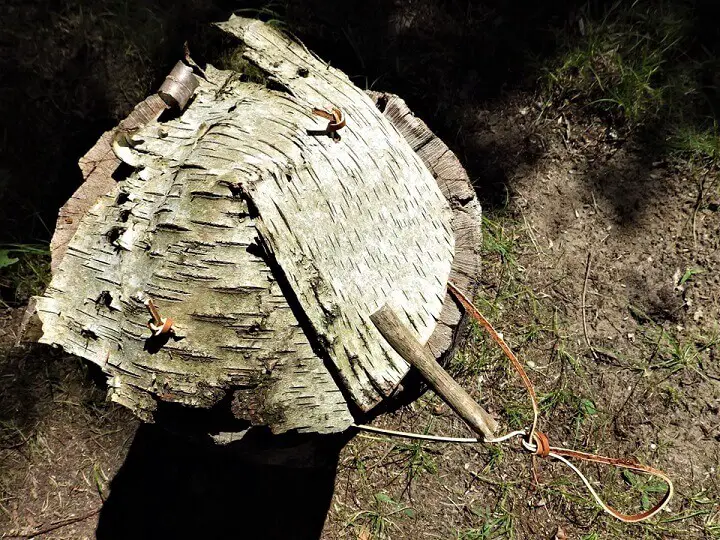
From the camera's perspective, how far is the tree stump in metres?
1.64

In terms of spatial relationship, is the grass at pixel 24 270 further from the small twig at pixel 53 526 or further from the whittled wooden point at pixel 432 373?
the whittled wooden point at pixel 432 373

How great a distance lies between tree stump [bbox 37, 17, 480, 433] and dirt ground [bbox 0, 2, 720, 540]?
1047 millimetres

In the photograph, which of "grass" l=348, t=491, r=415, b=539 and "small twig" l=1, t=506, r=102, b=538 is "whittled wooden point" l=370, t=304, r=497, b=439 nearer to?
"grass" l=348, t=491, r=415, b=539

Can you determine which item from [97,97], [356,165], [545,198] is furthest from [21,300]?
[545,198]

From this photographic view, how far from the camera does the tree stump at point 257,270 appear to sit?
1645 mm

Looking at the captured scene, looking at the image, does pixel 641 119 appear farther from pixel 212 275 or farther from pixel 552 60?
pixel 212 275

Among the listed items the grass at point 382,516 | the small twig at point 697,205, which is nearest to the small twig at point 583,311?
Answer: the small twig at point 697,205

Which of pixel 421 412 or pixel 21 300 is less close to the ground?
pixel 21 300

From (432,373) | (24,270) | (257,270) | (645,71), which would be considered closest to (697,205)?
(645,71)

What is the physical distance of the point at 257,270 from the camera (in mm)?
1657

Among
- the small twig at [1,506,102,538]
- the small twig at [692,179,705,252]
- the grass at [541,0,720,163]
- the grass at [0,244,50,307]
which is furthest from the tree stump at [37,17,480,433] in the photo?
the small twig at [692,179,705,252]

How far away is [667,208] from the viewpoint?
9.57 feet

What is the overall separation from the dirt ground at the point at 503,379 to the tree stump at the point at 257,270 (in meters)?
1.05

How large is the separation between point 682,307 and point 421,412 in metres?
1.41
